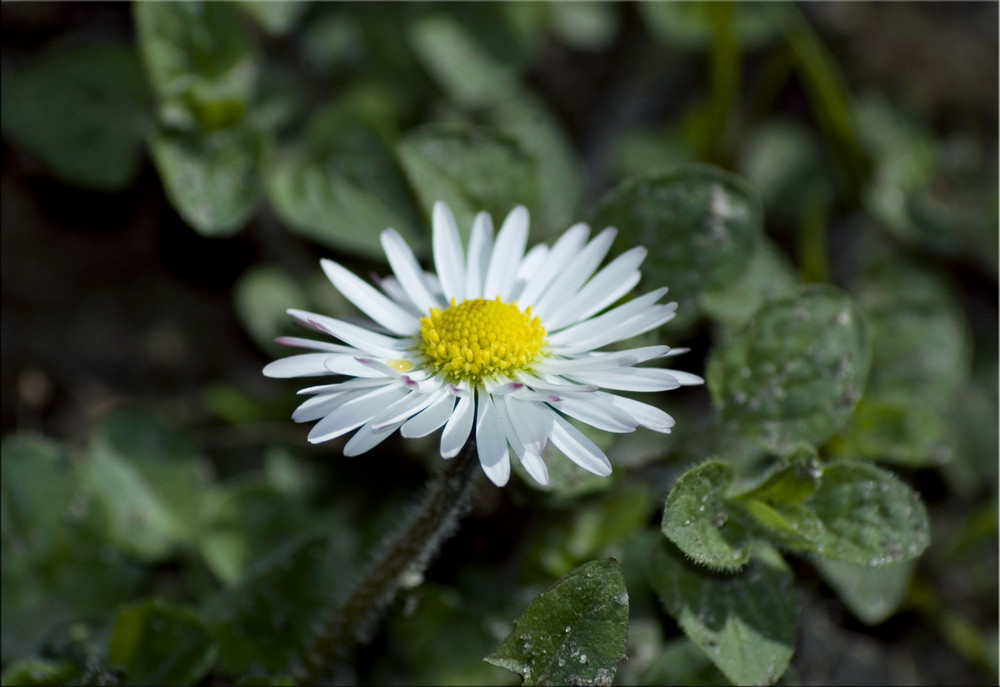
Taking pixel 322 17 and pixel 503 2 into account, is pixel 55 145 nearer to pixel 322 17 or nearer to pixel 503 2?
pixel 322 17

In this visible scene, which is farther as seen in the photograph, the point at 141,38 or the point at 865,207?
the point at 865,207

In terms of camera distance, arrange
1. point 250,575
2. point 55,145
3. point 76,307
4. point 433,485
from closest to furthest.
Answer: point 433,485
point 250,575
point 55,145
point 76,307

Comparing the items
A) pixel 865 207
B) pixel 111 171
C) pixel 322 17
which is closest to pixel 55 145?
pixel 111 171

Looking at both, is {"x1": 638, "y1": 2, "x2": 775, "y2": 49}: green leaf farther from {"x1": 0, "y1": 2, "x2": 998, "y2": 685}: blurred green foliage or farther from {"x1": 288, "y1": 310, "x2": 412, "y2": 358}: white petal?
{"x1": 288, "y1": 310, "x2": 412, "y2": 358}: white petal

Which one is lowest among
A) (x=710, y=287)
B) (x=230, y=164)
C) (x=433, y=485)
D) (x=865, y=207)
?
(x=865, y=207)

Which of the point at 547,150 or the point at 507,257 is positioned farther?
the point at 547,150

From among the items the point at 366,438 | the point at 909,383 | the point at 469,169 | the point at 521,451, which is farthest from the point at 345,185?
the point at 909,383

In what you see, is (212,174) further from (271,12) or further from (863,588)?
(863,588)
